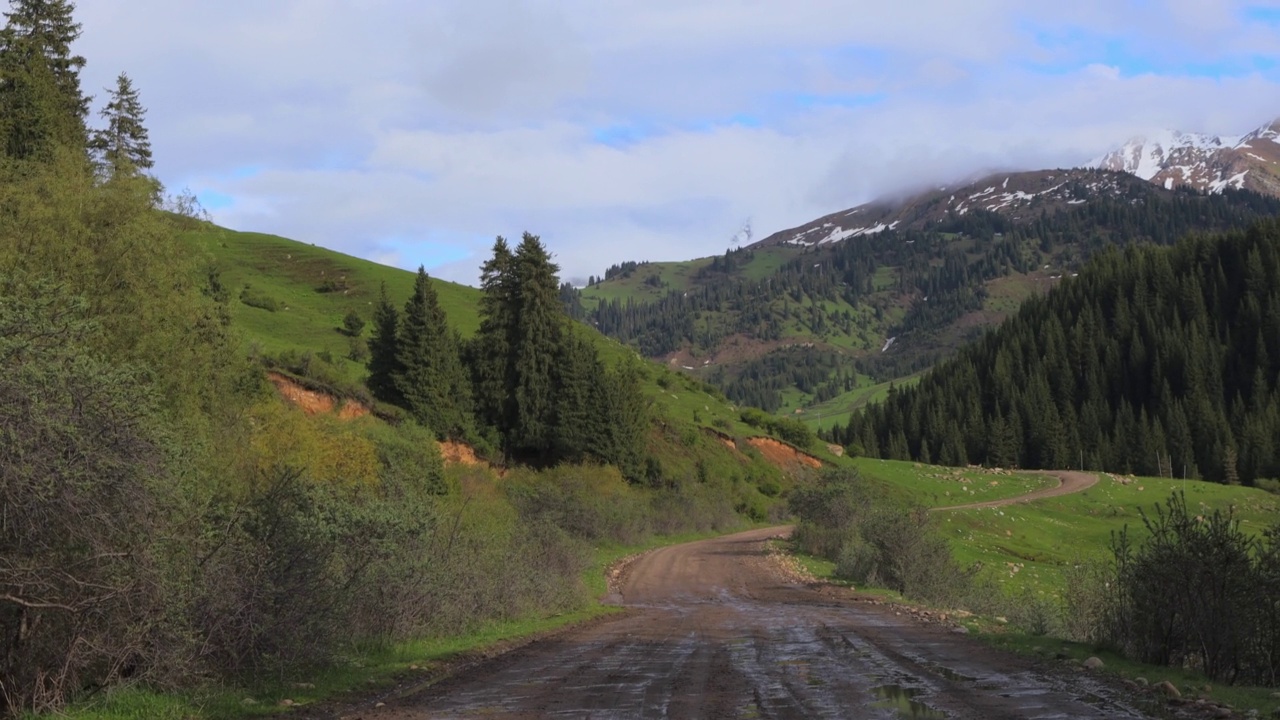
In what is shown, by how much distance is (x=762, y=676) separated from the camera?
1468 cm

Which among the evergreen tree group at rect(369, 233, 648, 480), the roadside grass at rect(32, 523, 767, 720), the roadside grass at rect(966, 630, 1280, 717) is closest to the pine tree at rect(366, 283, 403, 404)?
the evergreen tree group at rect(369, 233, 648, 480)

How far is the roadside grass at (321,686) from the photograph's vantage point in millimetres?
11703

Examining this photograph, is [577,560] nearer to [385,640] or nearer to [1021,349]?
[385,640]

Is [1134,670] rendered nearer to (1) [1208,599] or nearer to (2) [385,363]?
(1) [1208,599]

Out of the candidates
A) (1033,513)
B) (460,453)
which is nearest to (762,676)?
(460,453)

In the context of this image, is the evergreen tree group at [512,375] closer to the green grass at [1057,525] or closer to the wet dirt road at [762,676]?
the green grass at [1057,525]

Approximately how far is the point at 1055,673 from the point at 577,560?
18.8m

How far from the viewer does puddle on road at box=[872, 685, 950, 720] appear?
11172 millimetres

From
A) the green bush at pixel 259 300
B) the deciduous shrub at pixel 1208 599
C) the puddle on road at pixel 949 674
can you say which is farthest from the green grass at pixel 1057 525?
the green bush at pixel 259 300

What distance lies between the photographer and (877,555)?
35000mm

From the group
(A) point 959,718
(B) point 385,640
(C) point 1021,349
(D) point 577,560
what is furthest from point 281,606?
(C) point 1021,349

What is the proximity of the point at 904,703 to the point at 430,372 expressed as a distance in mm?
49889

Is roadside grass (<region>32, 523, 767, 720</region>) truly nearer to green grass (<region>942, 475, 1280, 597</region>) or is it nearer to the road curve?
green grass (<region>942, 475, 1280, 597</region>)

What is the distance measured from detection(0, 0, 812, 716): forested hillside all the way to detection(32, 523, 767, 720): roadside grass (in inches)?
8.3
